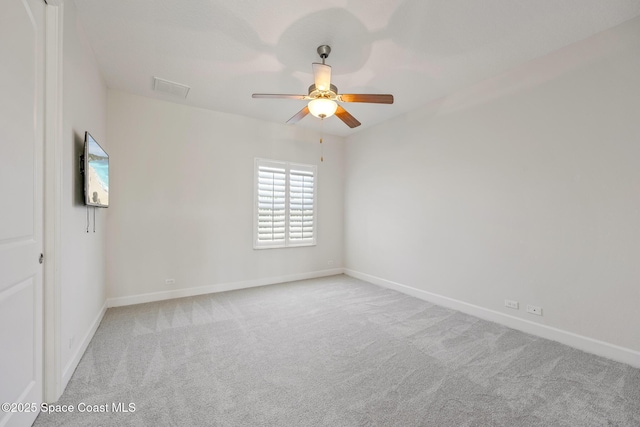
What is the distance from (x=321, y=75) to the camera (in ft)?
7.65

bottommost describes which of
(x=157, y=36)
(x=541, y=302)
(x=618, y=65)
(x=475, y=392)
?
(x=475, y=392)

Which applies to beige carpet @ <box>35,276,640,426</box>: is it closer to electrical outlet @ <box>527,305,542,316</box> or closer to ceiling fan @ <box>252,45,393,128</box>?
electrical outlet @ <box>527,305,542,316</box>

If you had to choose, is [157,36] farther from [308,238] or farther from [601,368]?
[601,368]

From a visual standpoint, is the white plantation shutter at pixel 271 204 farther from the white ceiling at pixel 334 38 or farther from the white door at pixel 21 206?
the white door at pixel 21 206

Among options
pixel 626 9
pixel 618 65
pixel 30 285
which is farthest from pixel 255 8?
pixel 618 65

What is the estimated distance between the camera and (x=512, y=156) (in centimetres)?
315

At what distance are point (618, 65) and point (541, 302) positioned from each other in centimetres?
240

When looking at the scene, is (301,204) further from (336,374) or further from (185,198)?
(336,374)

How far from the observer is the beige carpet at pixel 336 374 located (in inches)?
→ 69.1

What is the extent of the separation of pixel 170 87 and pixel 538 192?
4.66 m

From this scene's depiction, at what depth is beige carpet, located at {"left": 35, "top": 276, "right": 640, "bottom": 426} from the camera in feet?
5.76

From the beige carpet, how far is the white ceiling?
2.99 m

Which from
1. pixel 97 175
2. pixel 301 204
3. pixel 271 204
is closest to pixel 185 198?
pixel 271 204

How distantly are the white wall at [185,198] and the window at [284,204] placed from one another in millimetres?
144
